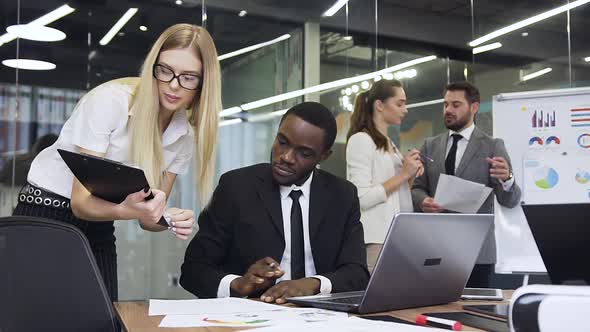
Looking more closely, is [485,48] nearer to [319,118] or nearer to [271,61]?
[271,61]

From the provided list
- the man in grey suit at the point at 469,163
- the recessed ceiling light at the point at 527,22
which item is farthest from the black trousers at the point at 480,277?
the recessed ceiling light at the point at 527,22

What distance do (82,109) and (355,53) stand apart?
391cm

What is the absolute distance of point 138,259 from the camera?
4.73 m

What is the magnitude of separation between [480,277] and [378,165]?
0.87 meters

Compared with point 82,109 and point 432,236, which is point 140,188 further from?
point 432,236

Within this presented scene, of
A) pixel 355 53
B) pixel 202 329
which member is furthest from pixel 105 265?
pixel 355 53

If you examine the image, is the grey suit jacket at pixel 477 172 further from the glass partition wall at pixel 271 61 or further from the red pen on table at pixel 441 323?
the red pen on table at pixel 441 323

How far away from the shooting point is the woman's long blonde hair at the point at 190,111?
1.87m

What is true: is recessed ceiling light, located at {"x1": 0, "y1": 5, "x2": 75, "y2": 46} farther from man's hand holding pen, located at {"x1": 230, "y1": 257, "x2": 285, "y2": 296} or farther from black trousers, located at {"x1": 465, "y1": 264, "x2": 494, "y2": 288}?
man's hand holding pen, located at {"x1": 230, "y1": 257, "x2": 285, "y2": 296}

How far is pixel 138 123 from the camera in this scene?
187 centimetres

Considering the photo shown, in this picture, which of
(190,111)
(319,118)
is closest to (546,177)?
(319,118)

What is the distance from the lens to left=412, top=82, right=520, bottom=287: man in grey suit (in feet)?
12.6

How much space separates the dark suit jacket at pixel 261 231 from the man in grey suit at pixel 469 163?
182 cm

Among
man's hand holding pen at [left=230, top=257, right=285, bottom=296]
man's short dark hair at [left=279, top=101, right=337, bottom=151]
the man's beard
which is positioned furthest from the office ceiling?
man's hand holding pen at [left=230, top=257, right=285, bottom=296]
